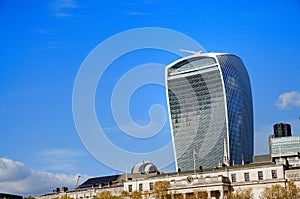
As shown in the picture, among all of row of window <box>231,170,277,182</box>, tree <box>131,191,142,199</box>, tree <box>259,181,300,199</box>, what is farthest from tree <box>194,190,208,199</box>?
tree <box>259,181,300,199</box>

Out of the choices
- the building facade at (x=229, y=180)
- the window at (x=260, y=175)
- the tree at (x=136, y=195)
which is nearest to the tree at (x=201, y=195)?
the building facade at (x=229, y=180)

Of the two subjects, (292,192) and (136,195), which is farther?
(136,195)

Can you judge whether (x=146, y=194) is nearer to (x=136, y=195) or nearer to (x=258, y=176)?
(x=136, y=195)

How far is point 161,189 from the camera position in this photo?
151250mm

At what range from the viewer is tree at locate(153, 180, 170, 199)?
15025cm

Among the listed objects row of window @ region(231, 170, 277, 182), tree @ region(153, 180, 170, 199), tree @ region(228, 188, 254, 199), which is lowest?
tree @ region(228, 188, 254, 199)

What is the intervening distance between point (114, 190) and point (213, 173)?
1518 inches

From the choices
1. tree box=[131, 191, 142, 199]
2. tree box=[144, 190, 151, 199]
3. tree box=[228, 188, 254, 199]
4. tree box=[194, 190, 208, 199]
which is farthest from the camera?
tree box=[144, 190, 151, 199]

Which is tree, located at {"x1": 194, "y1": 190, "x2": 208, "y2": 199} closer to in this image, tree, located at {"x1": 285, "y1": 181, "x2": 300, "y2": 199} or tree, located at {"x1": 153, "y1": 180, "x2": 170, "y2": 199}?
tree, located at {"x1": 153, "y1": 180, "x2": 170, "y2": 199}

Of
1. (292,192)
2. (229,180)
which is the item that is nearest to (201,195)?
(229,180)

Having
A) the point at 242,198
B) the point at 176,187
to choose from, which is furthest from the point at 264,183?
the point at 176,187

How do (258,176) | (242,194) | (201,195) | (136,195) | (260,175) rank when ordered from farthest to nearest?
(136,195) → (258,176) → (260,175) → (201,195) → (242,194)

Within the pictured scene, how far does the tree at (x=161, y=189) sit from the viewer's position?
150 m

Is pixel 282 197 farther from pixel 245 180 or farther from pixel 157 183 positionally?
pixel 157 183
